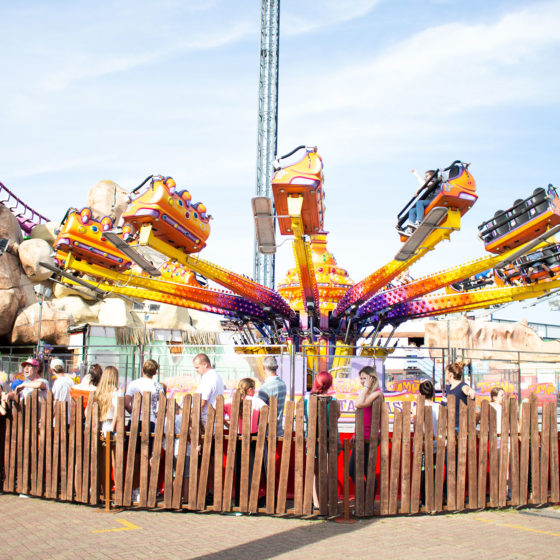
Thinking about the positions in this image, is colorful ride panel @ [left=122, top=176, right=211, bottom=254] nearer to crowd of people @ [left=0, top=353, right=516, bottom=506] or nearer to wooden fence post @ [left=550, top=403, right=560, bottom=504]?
crowd of people @ [left=0, top=353, right=516, bottom=506]

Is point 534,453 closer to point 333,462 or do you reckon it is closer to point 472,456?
point 472,456

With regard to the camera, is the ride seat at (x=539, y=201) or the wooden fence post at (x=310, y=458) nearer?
the wooden fence post at (x=310, y=458)

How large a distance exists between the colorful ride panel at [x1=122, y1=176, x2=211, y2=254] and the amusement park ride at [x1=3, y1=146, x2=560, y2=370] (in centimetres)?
2

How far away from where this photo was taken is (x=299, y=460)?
556 cm

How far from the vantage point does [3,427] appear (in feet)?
22.3

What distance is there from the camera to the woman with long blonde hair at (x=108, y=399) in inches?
236

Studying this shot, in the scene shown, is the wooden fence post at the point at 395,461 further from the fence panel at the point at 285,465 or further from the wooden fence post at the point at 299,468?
the wooden fence post at the point at 299,468

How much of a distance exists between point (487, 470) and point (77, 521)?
4.05 meters

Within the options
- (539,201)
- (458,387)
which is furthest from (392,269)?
(458,387)

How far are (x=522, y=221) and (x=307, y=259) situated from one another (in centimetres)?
438

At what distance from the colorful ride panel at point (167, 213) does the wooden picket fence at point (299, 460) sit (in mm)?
5875

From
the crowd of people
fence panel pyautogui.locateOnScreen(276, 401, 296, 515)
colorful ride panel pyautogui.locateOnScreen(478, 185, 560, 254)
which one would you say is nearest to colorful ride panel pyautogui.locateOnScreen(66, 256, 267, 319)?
colorful ride panel pyautogui.locateOnScreen(478, 185, 560, 254)

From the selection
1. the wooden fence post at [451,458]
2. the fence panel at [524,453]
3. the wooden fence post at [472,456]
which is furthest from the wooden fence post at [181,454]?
the fence panel at [524,453]

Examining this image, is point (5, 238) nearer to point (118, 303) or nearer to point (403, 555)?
point (118, 303)
